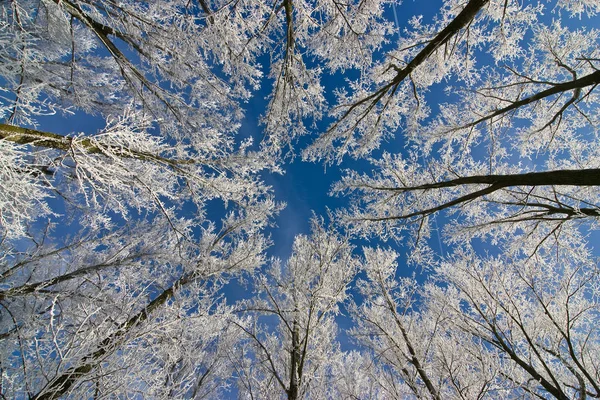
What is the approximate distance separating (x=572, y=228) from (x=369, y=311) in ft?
16.3

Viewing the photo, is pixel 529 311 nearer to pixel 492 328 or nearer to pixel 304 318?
pixel 492 328

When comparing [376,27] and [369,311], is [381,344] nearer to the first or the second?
[369,311]

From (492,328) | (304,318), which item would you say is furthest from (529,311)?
(304,318)

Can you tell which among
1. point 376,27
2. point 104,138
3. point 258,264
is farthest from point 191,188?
point 376,27

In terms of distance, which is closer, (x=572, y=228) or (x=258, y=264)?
(x=572, y=228)

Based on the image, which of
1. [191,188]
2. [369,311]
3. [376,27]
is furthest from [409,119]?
[369,311]

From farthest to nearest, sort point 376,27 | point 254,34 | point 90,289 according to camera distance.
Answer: point 90,289, point 376,27, point 254,34

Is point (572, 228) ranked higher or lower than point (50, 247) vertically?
higher

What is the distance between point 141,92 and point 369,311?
7.70 m

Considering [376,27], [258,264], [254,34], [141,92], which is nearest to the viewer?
[254,34]

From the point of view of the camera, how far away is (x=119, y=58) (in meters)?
3.98

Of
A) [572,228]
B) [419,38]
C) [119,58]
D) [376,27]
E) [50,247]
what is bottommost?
[50,247]

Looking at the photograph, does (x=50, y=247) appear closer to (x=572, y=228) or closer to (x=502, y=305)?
(x=502, y=305)

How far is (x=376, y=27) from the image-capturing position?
4.16 m
